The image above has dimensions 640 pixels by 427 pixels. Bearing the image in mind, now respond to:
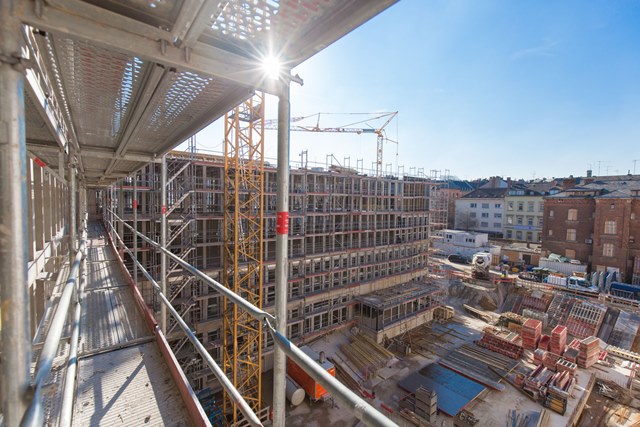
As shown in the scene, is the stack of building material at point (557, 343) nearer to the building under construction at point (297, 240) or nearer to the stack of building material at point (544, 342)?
the stack of building material at point (544, 342)

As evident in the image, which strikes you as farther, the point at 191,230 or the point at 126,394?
the point at 191,230

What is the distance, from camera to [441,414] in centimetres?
1252

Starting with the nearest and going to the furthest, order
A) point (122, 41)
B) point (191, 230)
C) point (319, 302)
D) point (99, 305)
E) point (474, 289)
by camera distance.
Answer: point (122, 41) → point (99, 305) → point (191, 230) → point (319, 302) → point (474, 289)

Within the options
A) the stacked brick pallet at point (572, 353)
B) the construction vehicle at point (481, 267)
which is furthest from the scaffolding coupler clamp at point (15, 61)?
the construction vehicle at point (481, 267)

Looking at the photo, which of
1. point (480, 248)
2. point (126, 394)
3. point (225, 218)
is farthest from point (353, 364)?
point (480, 248)

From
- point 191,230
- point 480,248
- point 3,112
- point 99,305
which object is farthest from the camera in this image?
point 480,248

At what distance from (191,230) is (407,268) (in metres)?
18.8

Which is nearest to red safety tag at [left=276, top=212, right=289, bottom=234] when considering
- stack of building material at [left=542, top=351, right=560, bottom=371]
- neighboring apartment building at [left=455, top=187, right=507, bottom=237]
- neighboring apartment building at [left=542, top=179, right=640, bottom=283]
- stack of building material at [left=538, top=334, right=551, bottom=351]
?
stack of building material at [left=542, top=351, right=560, bottom=371]

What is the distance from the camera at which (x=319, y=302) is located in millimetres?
19594

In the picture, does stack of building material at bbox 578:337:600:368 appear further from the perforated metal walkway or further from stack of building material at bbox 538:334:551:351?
the perforated metal walkway

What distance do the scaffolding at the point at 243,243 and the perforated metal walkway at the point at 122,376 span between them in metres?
8.65

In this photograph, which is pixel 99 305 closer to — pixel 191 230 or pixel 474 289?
pixel 191 230

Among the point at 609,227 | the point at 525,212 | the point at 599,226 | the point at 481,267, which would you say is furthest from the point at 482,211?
the point at 481,267

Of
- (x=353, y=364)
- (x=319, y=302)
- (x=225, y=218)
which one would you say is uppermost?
(x=225, y=218)
